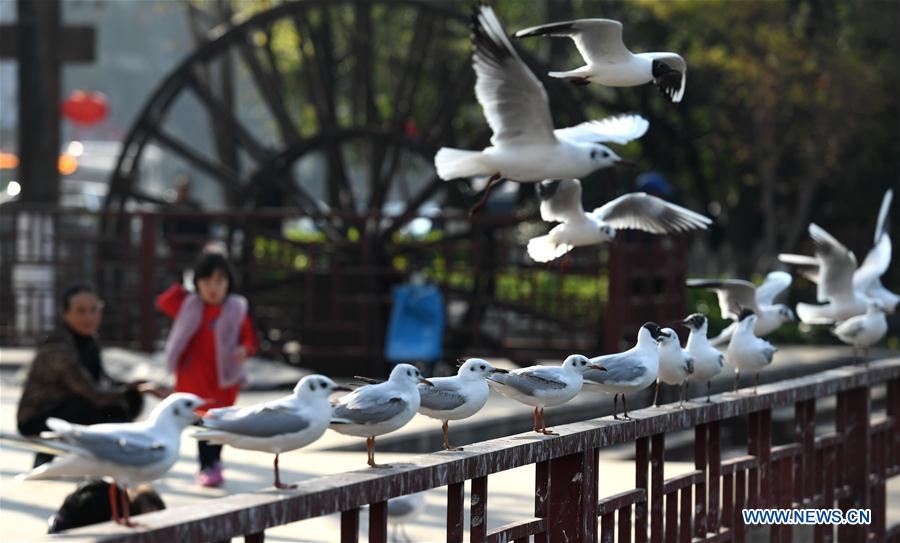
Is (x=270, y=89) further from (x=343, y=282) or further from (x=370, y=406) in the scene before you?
(x=370, y=406)

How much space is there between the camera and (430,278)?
52.8ft

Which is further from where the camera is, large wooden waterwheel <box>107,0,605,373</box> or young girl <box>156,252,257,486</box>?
large wooden waterwheel <box>107,0,605,373</box>

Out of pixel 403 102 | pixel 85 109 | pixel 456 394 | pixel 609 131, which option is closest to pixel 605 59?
pixel 609 131

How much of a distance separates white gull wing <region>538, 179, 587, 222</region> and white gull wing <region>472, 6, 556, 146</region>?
0.25m

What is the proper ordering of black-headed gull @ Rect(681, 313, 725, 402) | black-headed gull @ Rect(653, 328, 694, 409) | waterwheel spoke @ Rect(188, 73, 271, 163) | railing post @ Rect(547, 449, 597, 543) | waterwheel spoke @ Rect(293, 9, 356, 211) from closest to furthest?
railing post @ Rect(547, 449, 597, 543) → black-headed gull @ Rect(653, 328, 694, 409) → black-headed gull @ Rect(681, 313, 725, 402) → waterwheel spoke @ Rect(293, 9, 356, 211) → waterwheel spoke @ Rect(188, 73, 271, 163)

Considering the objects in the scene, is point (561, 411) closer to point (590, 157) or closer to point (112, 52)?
point (590, 157)

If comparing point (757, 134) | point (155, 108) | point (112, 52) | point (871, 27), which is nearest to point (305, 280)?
point (155, 108)

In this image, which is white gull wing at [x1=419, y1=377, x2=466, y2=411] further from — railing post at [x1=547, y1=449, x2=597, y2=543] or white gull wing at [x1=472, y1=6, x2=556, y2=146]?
white gull wing at [x1=472, y1=6, x2=556, y2=146]

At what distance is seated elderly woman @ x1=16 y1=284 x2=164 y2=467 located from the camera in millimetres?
7984

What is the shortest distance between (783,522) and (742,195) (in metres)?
21.2

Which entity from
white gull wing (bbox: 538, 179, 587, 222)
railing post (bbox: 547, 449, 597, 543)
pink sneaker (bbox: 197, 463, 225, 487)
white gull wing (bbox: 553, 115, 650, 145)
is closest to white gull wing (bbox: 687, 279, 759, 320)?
white gull wing (bbox: 553, 115, 650, 145)

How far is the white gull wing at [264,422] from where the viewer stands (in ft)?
11.9

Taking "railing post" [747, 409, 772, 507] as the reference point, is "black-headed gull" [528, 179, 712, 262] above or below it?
above

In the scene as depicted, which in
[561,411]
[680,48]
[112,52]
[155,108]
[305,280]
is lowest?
[561,411]
